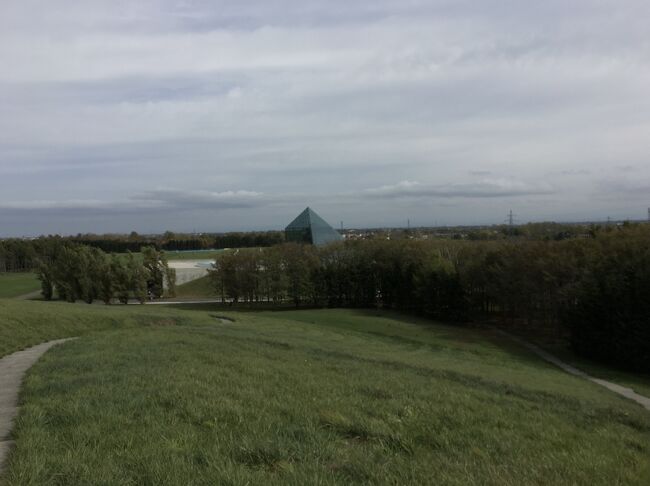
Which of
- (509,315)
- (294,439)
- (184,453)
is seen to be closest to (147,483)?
(184,453)

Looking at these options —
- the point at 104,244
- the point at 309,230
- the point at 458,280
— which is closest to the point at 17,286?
the point at 309,230

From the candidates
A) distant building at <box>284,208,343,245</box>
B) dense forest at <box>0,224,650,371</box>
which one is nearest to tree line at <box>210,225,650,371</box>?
dense forest at <box>0,224,650,371</box>

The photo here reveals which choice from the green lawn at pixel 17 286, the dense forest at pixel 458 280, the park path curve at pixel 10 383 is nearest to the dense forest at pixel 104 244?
the green lawn at pixel 17 286

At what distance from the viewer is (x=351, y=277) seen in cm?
7012

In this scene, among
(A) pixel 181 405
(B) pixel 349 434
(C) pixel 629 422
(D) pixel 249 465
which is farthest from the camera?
(C) pixel 629 422

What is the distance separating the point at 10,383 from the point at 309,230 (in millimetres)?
100365

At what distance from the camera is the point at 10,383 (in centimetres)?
938

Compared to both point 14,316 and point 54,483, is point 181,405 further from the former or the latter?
point 14,316

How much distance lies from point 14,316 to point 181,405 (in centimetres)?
1605

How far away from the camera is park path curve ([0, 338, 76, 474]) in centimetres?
577

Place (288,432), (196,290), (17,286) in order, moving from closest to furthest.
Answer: (288,432) < (196,290) < (17,286)

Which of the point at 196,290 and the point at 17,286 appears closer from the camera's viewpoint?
the point at 196,290

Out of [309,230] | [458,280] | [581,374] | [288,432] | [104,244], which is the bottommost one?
[581,374]

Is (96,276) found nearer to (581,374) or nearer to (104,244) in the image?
(581,374)
